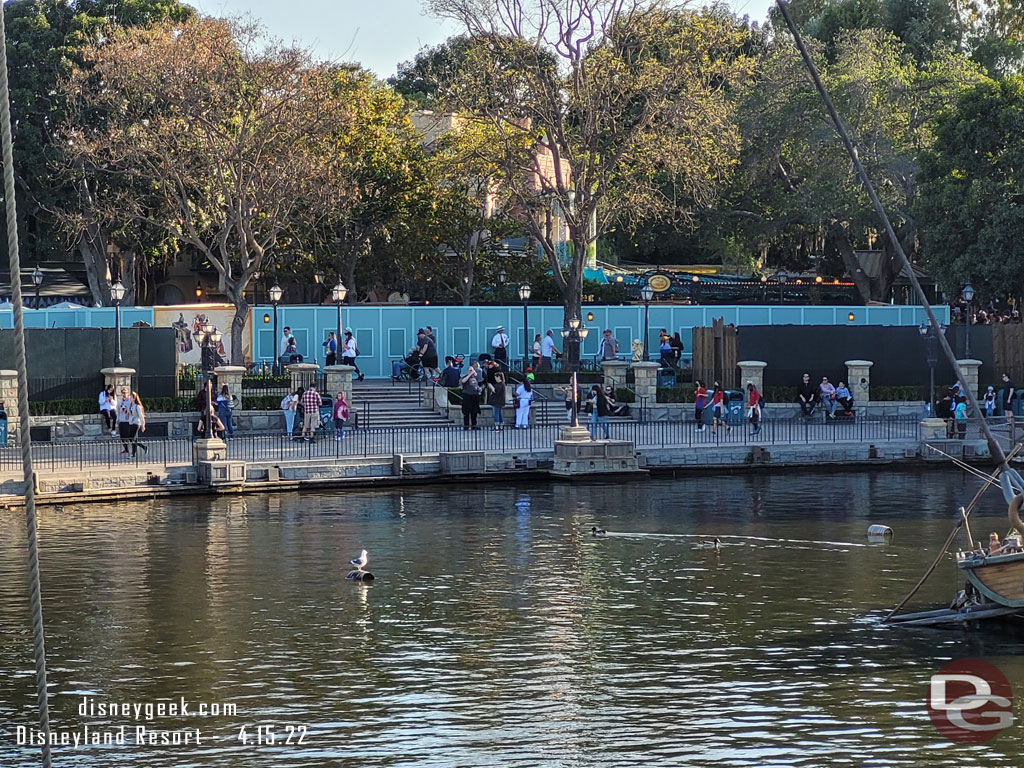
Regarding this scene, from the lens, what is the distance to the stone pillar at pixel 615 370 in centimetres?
4525

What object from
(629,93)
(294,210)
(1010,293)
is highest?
(629,93)

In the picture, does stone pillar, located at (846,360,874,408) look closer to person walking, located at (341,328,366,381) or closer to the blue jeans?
A: person walking, located at (341,328,366,381)

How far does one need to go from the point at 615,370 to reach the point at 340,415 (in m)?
10.0

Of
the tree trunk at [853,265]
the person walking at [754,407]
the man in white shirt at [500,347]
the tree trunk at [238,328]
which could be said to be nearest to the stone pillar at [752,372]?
the person walking at [754,407]

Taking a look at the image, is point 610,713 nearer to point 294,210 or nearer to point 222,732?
point 222,732

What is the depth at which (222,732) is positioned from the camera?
57.3 ft

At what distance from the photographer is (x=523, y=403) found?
40781mm

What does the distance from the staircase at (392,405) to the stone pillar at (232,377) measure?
10.9 feet

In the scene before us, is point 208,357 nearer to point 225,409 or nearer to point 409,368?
point 225,409

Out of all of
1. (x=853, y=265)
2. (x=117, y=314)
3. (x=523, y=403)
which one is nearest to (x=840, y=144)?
(x=853, y=265)

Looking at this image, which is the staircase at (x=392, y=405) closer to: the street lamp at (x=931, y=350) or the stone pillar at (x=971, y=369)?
the street lamp at (x=931, y=350)

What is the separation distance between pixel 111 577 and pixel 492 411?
60.3 ft

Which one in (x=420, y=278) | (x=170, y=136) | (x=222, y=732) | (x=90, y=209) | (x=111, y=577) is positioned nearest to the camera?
(x=222, y=732)

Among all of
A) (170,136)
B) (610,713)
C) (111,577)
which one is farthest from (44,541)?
(170,136)
